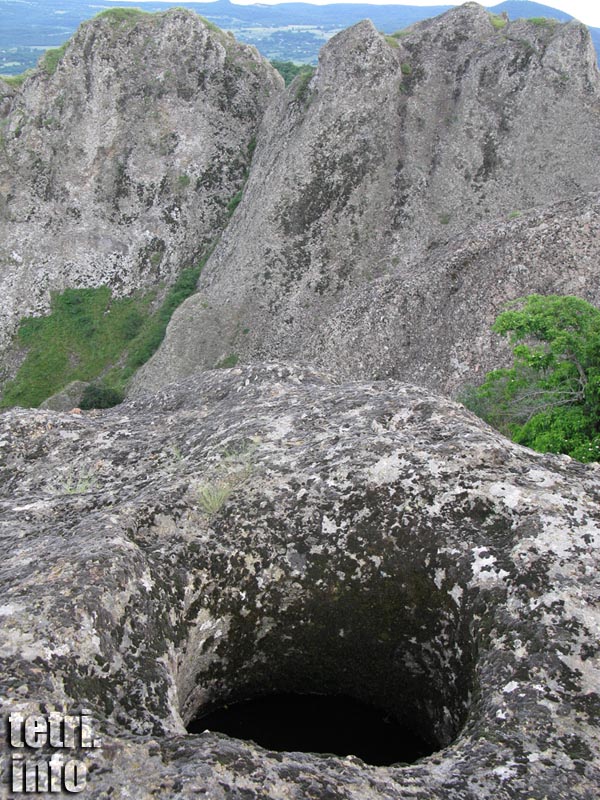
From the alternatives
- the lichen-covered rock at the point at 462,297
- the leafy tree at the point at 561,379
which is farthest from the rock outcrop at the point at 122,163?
the leafy tree at the point at 561,379

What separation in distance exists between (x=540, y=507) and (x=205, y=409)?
5.31 m

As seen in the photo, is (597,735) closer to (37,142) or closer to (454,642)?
(454,642)

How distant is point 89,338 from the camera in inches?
2373

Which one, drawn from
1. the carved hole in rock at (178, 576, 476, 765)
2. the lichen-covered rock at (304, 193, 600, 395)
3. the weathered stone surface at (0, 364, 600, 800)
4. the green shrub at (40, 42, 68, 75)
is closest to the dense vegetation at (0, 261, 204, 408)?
the green shrub at (40, 42, 68, 75)

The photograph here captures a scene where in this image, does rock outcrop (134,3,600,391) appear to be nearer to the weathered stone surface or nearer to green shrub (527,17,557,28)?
green shrub (527,17,557,28)

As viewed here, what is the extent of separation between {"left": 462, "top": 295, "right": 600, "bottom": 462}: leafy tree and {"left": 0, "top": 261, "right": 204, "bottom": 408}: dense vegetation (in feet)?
125

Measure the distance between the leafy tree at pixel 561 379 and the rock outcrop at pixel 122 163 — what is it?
138 feet

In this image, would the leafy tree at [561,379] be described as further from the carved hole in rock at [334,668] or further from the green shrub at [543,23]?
the green shrub at [543,23]

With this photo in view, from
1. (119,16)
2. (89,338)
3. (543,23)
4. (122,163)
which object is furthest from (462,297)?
(119,16)

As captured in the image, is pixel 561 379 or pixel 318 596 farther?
pixel 561 379

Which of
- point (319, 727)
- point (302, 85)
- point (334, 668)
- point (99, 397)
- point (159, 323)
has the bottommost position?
point (99, 397)

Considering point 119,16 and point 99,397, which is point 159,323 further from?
point 119,16

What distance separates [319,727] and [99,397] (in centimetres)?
4588

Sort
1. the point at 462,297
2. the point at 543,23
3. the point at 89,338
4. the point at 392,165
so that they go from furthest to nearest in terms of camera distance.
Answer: the point at 89,338 → the point at 392,165 → the point at 543,23 → the point at 462,297
